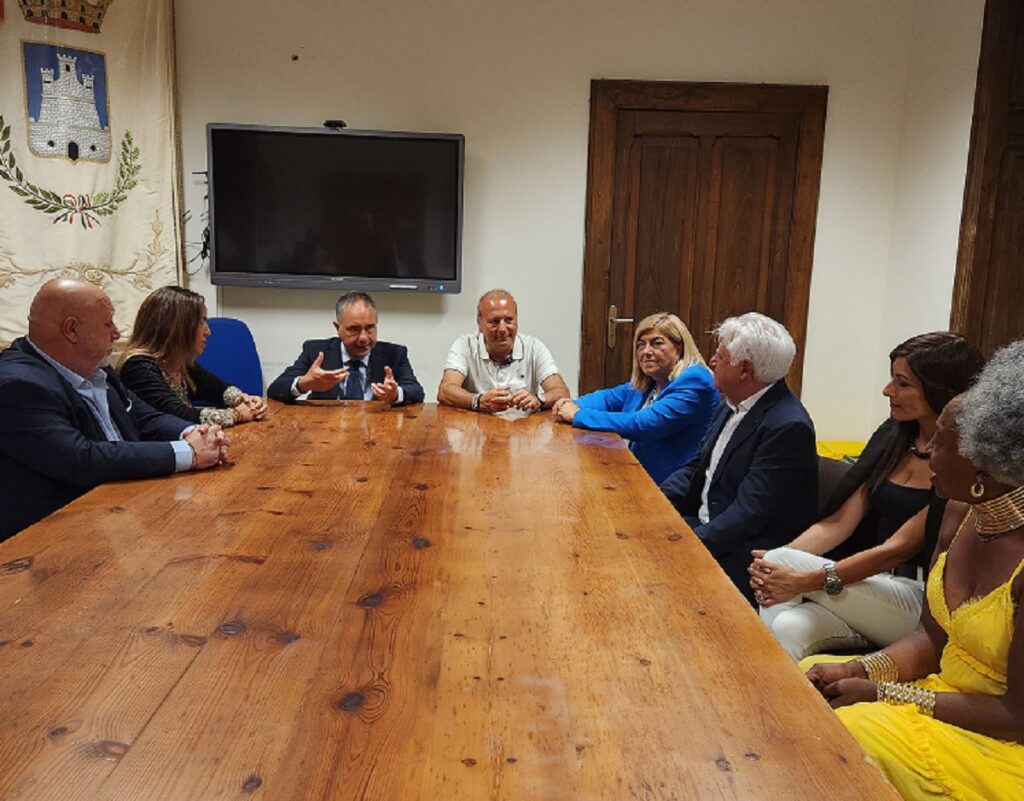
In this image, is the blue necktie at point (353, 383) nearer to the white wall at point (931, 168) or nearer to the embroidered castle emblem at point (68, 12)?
the embroidered castle emblem at point (68, 12)

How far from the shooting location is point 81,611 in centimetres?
129

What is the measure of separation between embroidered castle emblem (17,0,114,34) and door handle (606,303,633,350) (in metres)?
2.76

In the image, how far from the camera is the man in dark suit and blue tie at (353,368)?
10.6ft

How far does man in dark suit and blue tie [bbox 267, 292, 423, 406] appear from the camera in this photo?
3240 millimetres

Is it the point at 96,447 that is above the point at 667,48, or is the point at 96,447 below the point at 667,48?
below

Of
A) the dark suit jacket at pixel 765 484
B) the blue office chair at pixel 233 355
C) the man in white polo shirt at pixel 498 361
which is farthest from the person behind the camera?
the blue office chair at pixel 233 355

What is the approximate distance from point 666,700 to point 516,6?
13.0 feet

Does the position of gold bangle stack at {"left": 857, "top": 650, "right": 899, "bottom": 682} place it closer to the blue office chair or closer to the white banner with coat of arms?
the blue office chair

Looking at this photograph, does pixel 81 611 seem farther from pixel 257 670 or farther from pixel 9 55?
pixel 9 55

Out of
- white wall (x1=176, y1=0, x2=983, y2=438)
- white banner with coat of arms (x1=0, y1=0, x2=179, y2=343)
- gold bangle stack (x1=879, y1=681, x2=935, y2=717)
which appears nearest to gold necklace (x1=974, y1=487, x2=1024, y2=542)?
gold bangle stack (x1=879, y1=681, x2=935, y2=717)

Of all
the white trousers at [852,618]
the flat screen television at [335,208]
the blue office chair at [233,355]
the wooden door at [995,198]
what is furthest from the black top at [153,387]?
the wooden door at [995,198]

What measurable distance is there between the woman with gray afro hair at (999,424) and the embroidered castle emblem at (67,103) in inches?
157

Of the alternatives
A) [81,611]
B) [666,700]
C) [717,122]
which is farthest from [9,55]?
[666,700]

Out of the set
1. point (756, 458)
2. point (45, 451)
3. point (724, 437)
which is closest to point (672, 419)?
point (724, 437)
